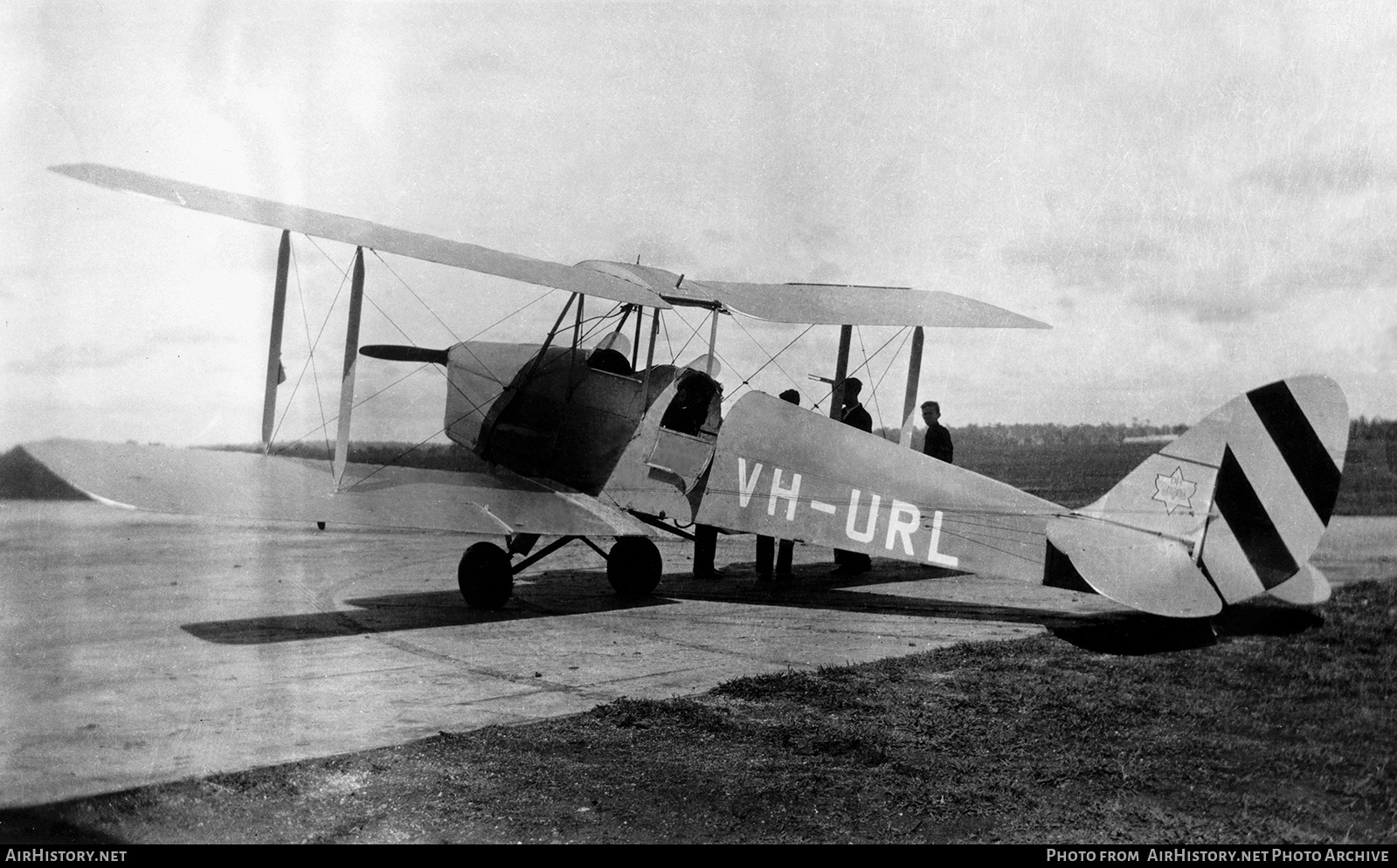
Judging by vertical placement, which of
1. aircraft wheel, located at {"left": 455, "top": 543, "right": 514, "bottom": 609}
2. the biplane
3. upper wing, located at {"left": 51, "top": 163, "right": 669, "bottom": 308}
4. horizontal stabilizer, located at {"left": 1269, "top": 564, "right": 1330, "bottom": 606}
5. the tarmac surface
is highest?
upper wing, located at {"left": 51, "top": 163, "right": 669, "bottom": 308}

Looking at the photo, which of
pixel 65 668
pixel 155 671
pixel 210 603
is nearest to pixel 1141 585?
pixel 155 671

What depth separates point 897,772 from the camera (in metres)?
3.75

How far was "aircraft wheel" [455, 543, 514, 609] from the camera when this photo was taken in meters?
7.73

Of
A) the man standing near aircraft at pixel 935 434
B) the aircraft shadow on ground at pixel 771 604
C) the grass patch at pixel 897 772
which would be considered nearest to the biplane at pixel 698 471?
the aircraft shadow on ground at pixel 771 604

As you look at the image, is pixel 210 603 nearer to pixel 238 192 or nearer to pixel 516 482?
pixel 516 482

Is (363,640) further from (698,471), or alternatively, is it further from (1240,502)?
(1240,502)

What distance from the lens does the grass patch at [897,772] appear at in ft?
10.5

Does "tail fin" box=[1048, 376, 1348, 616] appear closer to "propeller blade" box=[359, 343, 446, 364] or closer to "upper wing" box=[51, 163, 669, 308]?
"upper wing" box=[51, 163, 669, 308]

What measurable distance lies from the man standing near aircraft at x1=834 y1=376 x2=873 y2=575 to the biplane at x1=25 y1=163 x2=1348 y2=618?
0.93m

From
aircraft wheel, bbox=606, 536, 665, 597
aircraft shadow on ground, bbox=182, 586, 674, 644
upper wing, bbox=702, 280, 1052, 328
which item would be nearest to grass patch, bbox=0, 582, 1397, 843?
aircraft shadow on ground, bbox=182, 586, 674, 644

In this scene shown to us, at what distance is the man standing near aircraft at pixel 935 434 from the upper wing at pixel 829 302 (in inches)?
→ 55.9

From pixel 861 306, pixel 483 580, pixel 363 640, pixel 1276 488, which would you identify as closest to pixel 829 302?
pixel 861 306

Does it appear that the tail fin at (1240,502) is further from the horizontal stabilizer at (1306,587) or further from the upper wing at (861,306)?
the upper wing at (861,306)

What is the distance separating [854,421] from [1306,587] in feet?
17.2
